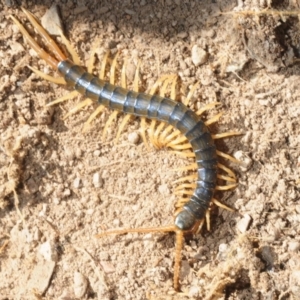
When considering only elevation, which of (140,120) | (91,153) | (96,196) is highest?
(140,120)

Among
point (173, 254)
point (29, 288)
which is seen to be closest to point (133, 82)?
point (173, 254)

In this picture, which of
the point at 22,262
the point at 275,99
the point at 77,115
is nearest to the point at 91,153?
the point at 77,115

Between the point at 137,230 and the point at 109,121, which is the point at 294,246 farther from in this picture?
the point at 109,121

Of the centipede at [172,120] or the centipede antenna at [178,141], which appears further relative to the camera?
the centipede antenna at [178,141]

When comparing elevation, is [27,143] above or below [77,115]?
below

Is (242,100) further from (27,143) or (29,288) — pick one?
(29,288)

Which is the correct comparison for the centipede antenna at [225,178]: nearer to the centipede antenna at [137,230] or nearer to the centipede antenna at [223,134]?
the centipede antenna at [223,134]

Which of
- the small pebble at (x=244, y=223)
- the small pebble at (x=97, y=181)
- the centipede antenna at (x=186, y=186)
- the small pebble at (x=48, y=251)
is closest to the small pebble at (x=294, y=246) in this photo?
the small pebble at (x=244, y=223)
